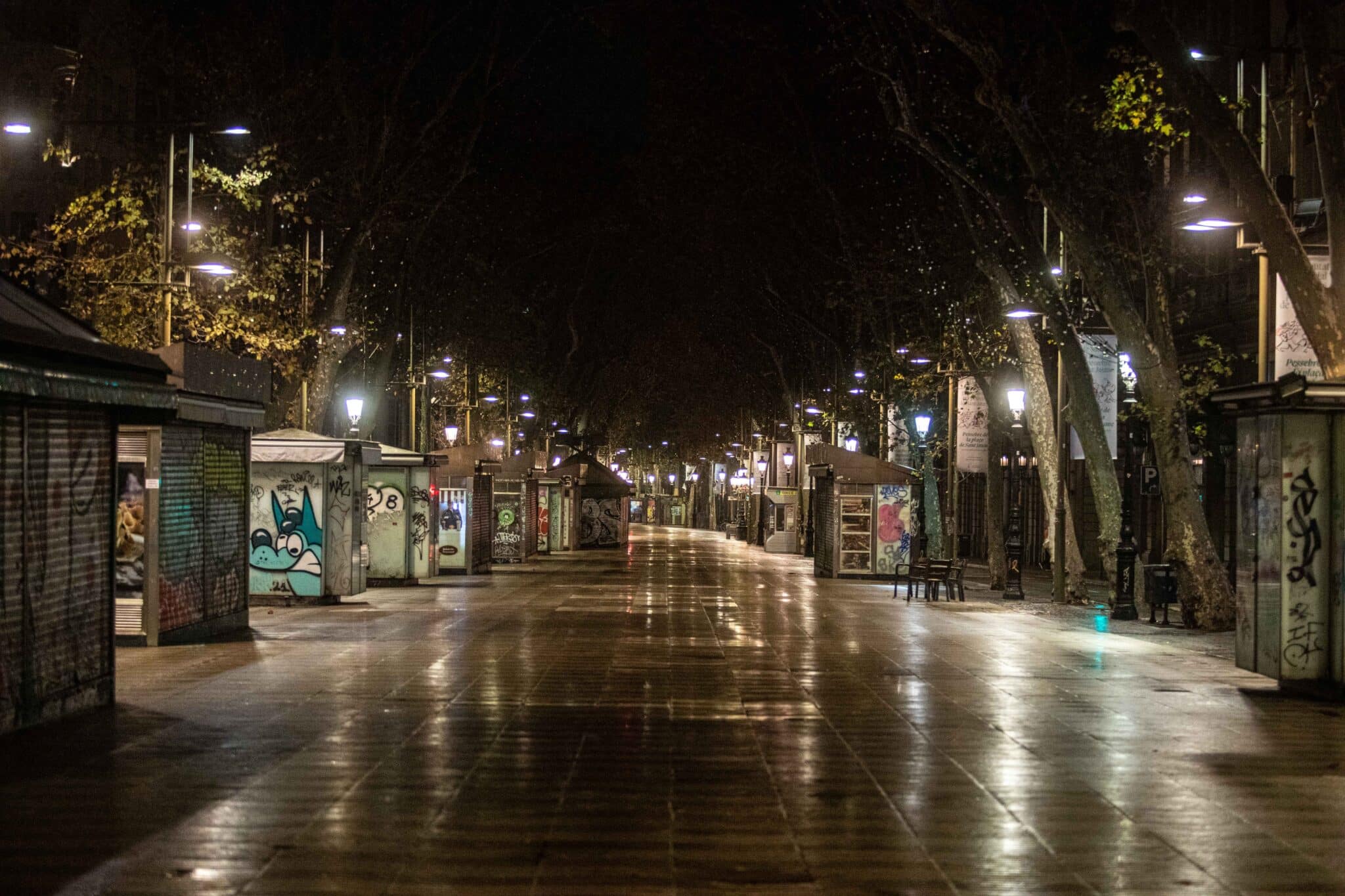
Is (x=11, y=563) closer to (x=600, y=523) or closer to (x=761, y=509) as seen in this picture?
(x=600, y=523)

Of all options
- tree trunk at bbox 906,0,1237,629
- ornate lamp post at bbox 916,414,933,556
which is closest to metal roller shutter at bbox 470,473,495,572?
ornate lamp post at bbox 916,414,933,556

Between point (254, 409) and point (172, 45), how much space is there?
533 inches

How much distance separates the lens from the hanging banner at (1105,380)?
29.0 metres

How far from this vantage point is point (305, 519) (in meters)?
27.7

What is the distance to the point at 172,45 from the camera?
31531mm

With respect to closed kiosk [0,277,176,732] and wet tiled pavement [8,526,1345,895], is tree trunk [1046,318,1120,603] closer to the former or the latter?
wet tiled pavement [8,526,1345,895]

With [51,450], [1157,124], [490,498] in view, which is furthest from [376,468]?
[51,450]

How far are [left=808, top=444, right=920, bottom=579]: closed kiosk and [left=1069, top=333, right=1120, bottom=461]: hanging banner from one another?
11.9 metres

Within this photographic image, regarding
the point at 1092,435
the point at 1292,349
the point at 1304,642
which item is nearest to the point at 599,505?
the point at 1092,435

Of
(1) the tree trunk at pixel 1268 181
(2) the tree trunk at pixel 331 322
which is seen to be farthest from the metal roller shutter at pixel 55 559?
(2) the tree trunk at pixel 331 322

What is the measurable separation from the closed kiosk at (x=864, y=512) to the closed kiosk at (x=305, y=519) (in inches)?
630

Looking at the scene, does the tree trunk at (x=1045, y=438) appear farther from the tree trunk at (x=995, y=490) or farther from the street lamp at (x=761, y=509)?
the street lamp at (x=761, y=509)

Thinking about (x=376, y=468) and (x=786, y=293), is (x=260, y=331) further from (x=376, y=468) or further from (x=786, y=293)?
(x=786, y=293)

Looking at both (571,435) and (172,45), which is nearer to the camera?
(172,45)
